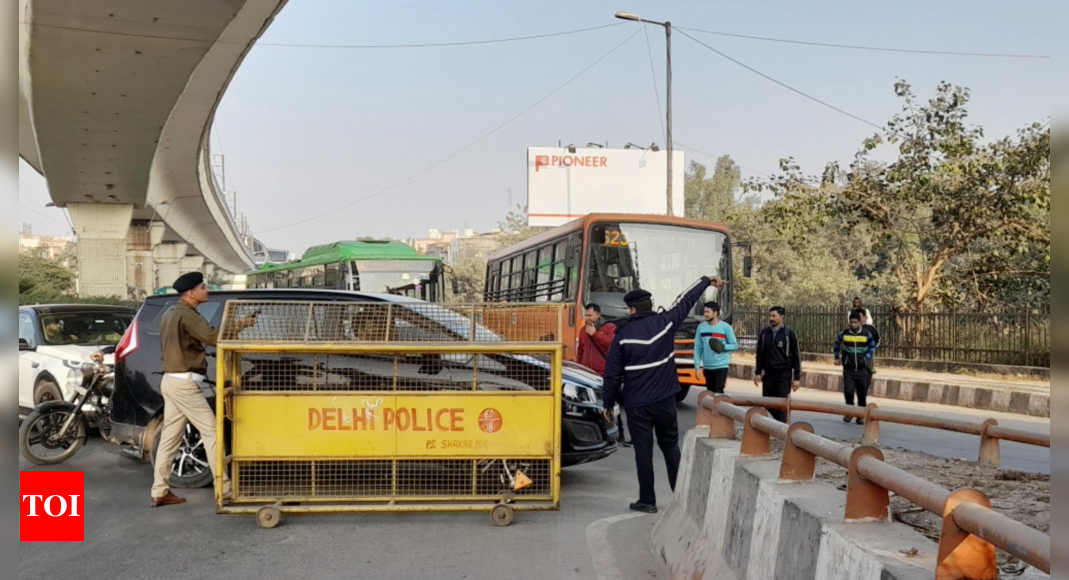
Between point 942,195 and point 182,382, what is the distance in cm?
1895

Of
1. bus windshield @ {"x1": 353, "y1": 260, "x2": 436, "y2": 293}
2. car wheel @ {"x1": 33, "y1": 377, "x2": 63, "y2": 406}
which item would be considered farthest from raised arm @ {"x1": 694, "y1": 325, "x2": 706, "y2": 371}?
bus windshield @ {"x1": 353, "y1": 260, "x2": 436, "y2": 293}

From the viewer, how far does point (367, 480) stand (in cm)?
691

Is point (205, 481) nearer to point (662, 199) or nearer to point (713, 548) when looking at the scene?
point (713, 548)

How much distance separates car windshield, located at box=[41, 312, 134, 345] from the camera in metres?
11.7

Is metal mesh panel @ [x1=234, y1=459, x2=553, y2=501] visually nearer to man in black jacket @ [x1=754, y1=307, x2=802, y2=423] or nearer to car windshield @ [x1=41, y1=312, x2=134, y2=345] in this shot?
man in black jacket @ [x1=754, y1=307, x2=802, y2=423]

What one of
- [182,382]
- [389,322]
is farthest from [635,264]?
[182,382]

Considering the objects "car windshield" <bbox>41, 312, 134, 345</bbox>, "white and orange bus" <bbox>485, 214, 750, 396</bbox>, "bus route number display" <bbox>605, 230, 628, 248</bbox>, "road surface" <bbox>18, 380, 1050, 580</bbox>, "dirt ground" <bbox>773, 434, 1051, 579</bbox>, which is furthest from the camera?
"bus route number display" <bbox>605, 230, 628, 248</bbox>

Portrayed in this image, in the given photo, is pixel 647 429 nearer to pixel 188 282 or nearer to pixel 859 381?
pixel 188 282

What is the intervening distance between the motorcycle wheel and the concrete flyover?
11.0 feet

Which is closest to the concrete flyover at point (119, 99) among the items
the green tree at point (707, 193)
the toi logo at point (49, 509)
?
the toi logo at point (49, 509)

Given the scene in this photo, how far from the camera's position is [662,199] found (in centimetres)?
4088

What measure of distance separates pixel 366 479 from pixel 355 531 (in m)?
0.39

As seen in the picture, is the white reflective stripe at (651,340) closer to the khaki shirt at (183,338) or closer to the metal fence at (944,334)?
the khaki shirt at (183,338)

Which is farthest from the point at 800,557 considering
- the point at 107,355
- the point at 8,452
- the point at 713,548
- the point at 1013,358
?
the point at 1013,358
